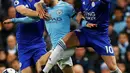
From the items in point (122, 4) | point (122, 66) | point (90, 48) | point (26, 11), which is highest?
point (26, 11)

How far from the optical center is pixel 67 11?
1146cm

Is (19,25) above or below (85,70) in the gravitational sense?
above

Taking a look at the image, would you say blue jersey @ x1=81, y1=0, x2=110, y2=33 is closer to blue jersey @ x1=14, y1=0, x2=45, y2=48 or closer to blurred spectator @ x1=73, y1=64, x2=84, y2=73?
blue jersey @ x1=14, y1=0, x2=45, y2=48

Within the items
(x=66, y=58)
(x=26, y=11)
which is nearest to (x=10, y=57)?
(x=66, y=58)

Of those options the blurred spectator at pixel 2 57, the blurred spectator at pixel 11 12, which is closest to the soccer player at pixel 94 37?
the blurred spectator at pixel 2 57

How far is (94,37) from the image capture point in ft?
36.5

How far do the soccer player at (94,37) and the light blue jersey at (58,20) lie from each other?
0.33 meters

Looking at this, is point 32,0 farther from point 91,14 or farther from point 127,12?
point 127,12

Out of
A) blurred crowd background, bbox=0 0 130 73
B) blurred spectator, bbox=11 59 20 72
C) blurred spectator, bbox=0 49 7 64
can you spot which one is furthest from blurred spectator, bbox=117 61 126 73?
blurred spectator, bbox=0 49 7 64

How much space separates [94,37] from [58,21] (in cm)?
75

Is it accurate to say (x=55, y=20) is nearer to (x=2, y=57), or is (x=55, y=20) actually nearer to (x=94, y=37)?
(x=94, y=37)

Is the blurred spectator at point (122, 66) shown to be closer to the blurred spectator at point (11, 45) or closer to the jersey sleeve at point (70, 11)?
the blurred spectator at point (11, 45)

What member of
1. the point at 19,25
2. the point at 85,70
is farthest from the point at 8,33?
the point at 19,25

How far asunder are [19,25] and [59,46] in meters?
1.22
